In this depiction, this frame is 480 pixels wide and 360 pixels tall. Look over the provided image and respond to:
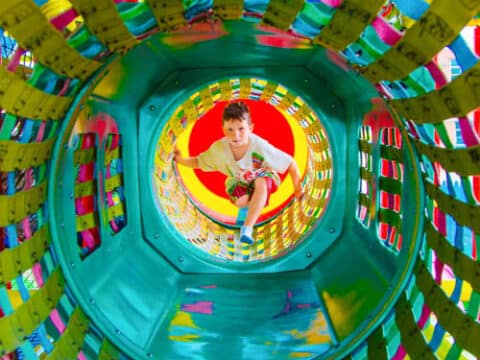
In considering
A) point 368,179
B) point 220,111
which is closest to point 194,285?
point 368,179

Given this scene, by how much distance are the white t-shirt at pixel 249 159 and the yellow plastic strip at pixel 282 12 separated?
103 centimetres

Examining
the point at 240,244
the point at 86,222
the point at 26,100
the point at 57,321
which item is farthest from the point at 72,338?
the point at 240,244

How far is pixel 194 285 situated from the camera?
181cm

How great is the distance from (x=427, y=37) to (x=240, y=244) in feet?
4.41

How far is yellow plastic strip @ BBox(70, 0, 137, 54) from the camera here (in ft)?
3.62

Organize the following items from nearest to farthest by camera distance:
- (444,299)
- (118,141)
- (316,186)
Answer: (444,299), (118,141), (316,186)

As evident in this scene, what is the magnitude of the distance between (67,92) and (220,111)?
62.6 inches

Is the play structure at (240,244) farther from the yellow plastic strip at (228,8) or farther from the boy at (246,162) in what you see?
the boy at (246,162)

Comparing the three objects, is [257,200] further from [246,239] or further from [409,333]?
[409,333]

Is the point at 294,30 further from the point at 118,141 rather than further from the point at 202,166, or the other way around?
the point at 202,166

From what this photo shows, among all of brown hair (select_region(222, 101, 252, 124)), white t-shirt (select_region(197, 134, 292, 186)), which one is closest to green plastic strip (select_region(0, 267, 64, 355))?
white t-shirt (select_region(197, 134, 292, 186))

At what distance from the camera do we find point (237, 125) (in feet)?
7.48

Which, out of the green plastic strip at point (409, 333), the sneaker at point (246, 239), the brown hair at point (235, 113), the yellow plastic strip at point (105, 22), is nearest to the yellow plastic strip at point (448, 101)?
the green plastic strip at point (409, 333)

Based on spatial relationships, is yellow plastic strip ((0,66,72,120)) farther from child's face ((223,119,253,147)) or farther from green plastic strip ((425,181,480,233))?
child's face ((223,119,253,147))
